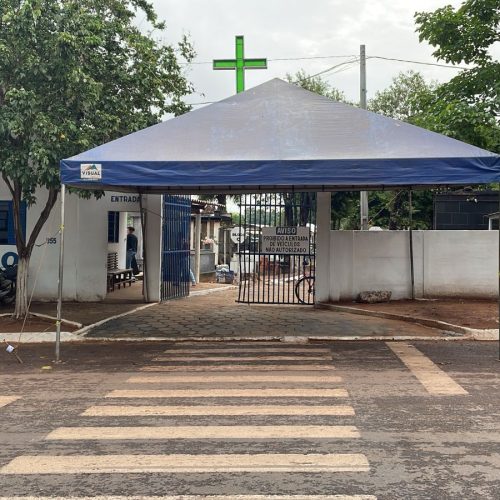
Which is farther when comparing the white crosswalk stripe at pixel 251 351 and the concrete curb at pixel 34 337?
the concrete curb at pixel 34 337

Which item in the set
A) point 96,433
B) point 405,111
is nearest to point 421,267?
Answer: point 96,433

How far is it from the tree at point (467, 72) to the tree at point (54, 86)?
6371mm

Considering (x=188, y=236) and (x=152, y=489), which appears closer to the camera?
(x=152, y=489)

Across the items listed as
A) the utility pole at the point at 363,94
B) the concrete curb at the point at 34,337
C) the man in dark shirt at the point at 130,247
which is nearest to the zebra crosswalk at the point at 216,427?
the concrete curb at the point at 34,337

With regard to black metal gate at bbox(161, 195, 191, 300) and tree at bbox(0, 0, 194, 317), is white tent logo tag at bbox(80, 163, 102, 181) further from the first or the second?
black metal gate at bbox(161, 195, 191, 300)

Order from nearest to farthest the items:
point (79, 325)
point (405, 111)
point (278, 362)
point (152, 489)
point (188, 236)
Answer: point (152, 489), point (278, 362), point (79, 325), point (188, 236), point (405, 111)

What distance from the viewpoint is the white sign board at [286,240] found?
46.6ft

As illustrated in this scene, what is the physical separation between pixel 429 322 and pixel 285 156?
196 inches

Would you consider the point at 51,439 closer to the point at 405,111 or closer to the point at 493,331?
the point at 493,331

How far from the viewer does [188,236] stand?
16719 mm

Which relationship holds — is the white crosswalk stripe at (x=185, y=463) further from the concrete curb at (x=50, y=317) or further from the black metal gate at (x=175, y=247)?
the black metal gate at (x=175, y=247)

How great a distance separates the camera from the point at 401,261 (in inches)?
564

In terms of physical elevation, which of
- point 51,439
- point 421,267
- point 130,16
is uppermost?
point 130,16

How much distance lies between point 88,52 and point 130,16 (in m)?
2.49
